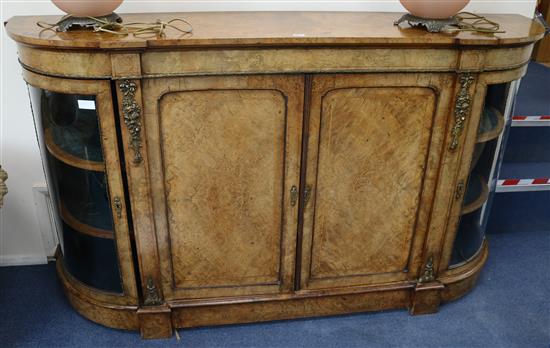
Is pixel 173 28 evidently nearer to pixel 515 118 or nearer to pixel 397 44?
pixel 397 44

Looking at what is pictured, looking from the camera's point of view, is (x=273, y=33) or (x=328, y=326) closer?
(x=273, y=33)

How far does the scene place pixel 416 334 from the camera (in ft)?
6.57

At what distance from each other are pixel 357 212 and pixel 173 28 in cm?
92

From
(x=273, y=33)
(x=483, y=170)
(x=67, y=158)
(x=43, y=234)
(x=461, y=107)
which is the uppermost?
(x=273, y=33)

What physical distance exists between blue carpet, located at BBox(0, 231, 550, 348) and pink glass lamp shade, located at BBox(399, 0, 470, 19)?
1.20m

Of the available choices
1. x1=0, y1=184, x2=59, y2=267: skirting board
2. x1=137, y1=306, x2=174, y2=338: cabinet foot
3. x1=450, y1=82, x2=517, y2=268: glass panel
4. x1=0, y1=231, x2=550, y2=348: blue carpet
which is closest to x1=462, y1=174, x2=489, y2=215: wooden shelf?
x1=450, y1=82, x2=517, y2=268: glass panel

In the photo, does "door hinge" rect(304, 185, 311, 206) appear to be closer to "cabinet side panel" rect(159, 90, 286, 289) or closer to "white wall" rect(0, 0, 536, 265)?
"cabinet side panel" rect(159, 90, 286, 289)

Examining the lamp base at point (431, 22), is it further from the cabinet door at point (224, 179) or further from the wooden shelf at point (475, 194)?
the wooden shelf at point (475, 194)

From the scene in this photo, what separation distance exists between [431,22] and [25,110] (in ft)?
5.10

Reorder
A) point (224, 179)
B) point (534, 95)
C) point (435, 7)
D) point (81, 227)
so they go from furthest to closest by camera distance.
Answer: point (534, 95), point (81, 227), point (224, 179), point (435, 7)

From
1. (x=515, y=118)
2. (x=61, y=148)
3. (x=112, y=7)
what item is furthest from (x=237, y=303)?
(x=515, y=118)

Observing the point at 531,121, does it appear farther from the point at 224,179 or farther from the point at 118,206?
the point at 118,206

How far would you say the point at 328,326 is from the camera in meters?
2.03

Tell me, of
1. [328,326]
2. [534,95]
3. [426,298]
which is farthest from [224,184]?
[534,95]
